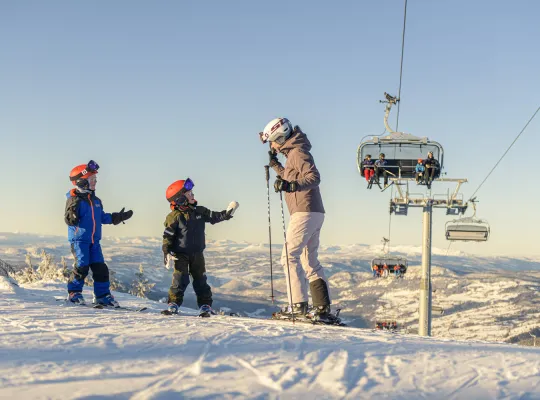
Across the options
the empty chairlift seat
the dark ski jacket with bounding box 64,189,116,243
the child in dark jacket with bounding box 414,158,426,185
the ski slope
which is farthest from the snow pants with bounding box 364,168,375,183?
the ski slope

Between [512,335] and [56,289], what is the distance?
133 metres

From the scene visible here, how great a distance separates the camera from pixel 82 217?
668cm

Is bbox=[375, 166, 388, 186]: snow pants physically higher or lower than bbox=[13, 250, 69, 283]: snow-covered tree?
higher

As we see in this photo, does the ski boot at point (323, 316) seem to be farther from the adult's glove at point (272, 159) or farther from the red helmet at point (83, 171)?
the red helmet at point (83, 171)

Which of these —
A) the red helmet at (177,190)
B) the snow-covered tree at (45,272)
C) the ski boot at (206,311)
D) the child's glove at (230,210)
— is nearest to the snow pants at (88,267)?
the red helmet at (177,190)

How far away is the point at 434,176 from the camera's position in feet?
62.3

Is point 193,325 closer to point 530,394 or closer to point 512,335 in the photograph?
point 530,394

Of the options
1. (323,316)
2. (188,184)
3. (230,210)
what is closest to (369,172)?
(230,210)

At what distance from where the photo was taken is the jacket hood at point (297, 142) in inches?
229

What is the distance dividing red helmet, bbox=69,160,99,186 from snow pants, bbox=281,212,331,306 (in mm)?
2704

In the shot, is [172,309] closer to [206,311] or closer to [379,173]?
[206,311]

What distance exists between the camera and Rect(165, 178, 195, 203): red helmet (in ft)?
21.9

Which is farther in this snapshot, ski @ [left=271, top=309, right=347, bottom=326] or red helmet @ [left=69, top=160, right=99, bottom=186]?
red helmet @ [left=69, top=160, right=99, bottom=186]

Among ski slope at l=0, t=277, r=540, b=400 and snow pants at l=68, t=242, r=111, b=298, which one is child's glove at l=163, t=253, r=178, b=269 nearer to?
snow pants at l=68, t=242, r=111, b=298
